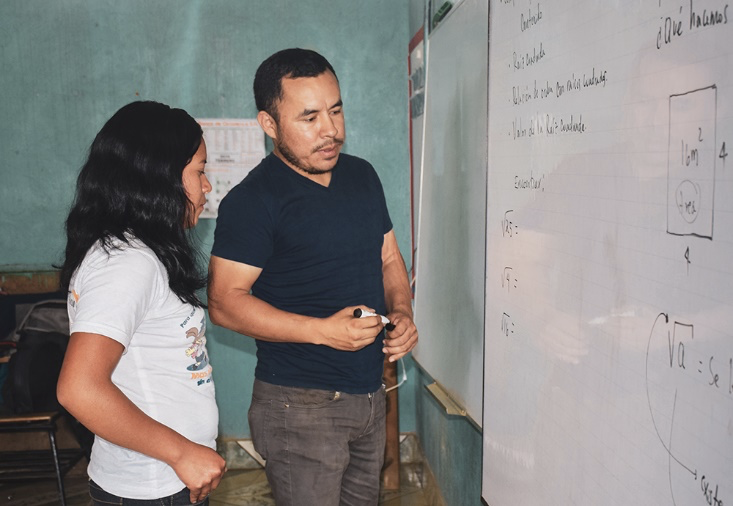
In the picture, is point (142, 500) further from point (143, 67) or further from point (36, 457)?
point (143, 67)

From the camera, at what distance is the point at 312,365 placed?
156 cm

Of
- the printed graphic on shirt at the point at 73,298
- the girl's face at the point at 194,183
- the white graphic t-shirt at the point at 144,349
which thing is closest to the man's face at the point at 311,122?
the girl's face at the point at 194,183

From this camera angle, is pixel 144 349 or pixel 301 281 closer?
pixel 144 349

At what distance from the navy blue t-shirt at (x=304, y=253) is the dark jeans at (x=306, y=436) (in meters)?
0.03

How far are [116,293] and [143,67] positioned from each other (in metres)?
2.33

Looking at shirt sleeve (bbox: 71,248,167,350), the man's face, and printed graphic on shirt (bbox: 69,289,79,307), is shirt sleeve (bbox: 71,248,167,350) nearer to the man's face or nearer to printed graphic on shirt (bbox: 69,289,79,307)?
printed graphic on shirt (bbox: 69,289,79,307)

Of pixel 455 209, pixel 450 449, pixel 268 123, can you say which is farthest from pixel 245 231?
pixel 450 449

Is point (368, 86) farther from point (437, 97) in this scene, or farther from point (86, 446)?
point (86, 446)

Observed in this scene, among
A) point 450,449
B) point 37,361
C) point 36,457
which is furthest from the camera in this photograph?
point 36,457

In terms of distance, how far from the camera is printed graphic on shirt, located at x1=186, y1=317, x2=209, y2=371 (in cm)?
118

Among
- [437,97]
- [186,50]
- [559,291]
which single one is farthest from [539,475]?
[186,50]

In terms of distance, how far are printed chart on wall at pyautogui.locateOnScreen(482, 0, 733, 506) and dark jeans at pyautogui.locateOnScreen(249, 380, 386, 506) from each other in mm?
353

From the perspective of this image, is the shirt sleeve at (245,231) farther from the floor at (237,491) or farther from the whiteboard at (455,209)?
the floor at (237,491)

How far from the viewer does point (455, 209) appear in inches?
75.1
